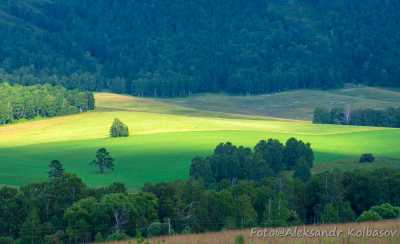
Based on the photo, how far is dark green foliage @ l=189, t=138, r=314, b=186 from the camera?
75062mm

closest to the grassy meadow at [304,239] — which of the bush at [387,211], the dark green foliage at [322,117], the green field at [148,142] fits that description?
the bush at [387,211]

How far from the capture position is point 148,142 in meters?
105

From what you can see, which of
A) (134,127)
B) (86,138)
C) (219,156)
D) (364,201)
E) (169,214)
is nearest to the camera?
(169,214)

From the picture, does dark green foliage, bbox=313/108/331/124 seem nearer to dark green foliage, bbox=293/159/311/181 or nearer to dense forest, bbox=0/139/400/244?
dark green foliage, bbox=293/159/311/181

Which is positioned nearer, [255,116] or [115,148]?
[115,148]

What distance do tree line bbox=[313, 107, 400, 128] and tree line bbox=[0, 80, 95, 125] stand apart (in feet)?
125

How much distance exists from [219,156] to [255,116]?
74250mm

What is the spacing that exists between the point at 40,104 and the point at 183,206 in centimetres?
9337

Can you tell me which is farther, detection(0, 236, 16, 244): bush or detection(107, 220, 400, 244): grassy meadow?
detection(0, 236, 16, 244): bush

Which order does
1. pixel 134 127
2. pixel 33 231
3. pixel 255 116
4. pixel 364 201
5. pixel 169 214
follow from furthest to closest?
pixel 255 116 → pixel 134 127 → pixel 364 201 → pixel 169 214 → pixel 33 231

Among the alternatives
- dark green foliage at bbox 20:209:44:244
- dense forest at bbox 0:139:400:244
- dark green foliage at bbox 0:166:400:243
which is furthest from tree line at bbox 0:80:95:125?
dark green foliage at bbox 20:209:44:244

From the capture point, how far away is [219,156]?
78.2 metres

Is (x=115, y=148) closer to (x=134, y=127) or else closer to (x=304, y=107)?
(x=134, y=127)

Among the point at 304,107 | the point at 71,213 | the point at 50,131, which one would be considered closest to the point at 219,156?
the point at 71,213
